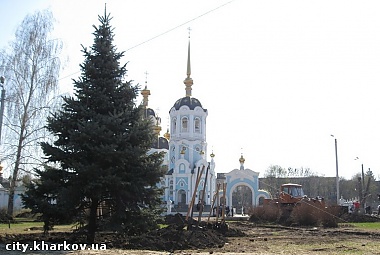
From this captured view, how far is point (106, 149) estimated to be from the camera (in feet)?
40.3

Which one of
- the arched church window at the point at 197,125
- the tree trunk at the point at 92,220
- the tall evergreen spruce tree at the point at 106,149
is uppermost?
the arched church window at the point at 197,125

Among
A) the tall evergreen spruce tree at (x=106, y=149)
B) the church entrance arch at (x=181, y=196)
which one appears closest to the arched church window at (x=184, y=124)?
the church entrance arch at (x=181, y=196)

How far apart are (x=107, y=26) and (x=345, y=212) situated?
79.3 ft

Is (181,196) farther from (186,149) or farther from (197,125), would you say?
(197,125)

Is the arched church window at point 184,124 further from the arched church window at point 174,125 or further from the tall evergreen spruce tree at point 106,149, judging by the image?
the tall evergreen spruce tree at point 106,149

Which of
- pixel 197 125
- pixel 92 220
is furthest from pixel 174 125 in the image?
pixel 92 220

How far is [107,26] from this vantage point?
47.7 ft

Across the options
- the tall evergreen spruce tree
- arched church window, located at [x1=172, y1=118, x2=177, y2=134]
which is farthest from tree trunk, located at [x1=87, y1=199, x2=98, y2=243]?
arched church window, located at [x1=172, y1=118, x2=177, y2=134]

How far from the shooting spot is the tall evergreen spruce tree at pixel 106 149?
41.0 feet

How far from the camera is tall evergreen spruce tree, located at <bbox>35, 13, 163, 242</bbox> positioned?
492 inches

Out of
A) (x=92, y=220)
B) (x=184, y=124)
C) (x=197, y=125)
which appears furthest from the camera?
(x=197, y=125)

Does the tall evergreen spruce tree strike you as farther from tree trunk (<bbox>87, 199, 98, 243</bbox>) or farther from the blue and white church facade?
the blue and white church facade

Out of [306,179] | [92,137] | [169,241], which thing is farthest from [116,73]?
[306,179]

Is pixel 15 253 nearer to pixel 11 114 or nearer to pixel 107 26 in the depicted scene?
pixel 107 26
